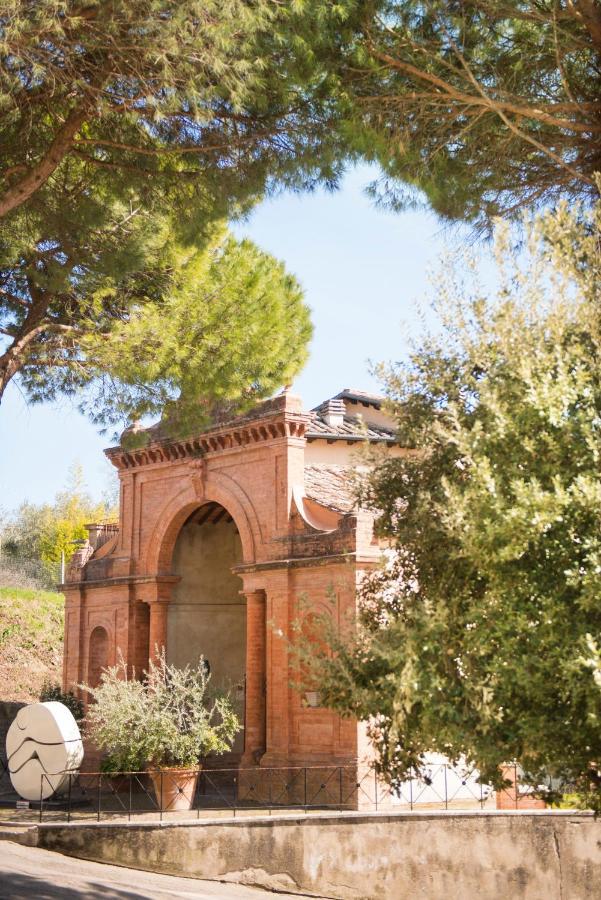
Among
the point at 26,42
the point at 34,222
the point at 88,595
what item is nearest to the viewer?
the point at 26,42

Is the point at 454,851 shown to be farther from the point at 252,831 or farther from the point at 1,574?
the point at 1,574

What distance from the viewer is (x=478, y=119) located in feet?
34.9

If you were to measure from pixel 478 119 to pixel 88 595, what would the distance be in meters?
18.1

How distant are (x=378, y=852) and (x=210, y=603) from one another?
30.4 ft

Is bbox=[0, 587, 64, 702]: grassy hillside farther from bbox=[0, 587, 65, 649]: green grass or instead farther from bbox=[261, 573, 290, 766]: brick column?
bbox=[261, 573, 290, 766]: brick column

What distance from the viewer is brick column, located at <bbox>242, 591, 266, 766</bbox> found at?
21359 mm

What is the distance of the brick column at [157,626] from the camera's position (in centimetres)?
2408

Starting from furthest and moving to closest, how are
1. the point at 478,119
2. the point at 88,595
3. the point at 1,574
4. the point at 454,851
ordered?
the point at 1,574
the point at 88,595
the point at 454,851
the point at 478,119

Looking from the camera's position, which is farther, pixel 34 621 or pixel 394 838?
pixel 34 621

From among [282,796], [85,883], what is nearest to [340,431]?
[282,796]

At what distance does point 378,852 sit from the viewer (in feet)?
56.4

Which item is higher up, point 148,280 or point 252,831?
point 148,280

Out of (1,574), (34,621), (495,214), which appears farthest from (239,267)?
(1,574)

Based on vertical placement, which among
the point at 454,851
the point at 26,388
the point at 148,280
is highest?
the point at 148,280
